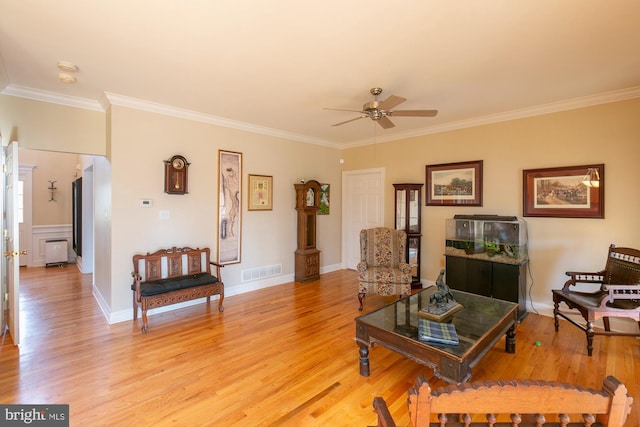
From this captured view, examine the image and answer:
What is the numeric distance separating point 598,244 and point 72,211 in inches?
381

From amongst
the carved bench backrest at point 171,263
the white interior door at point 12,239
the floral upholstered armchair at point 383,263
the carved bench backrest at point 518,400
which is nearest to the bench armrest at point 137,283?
the carved bench backrest at point 171,263

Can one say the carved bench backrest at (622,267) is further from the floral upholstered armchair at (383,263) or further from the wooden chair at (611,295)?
the floral upholstered armchair at (383,263)

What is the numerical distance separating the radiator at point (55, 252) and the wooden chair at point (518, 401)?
320 inches

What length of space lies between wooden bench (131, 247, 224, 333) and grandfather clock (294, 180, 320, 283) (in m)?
1.54

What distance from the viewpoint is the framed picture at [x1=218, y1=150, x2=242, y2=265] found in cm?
431

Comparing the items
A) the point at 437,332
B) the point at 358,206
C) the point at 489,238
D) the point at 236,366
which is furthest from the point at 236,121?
the point at 489,238

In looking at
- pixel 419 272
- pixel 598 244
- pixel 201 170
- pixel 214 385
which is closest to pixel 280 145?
pixel 201 170

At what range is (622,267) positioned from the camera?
2.92m

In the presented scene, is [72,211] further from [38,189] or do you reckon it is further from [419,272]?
[419,272]

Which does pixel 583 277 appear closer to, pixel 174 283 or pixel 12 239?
pixel 174 283

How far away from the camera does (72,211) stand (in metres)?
6.78

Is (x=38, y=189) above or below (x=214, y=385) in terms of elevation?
above

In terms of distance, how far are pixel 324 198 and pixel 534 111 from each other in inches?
137

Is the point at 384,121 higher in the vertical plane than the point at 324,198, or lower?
higher
